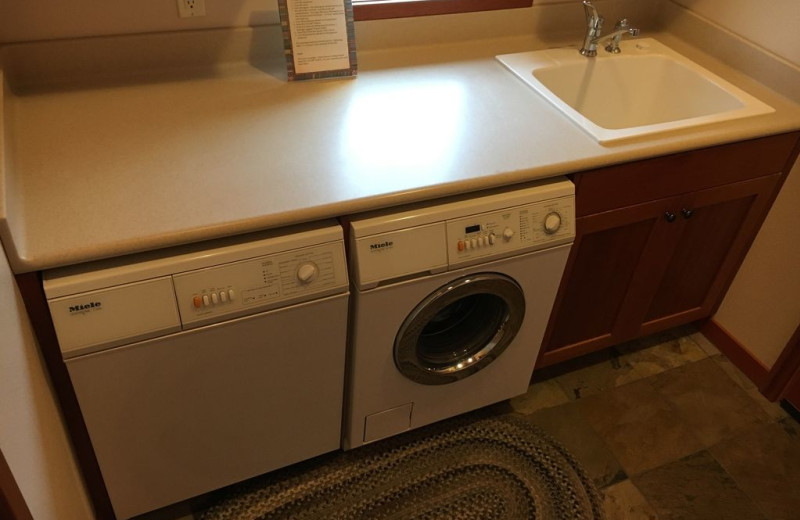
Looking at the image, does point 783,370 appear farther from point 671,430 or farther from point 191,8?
point 191,8

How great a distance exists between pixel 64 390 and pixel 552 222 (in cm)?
110

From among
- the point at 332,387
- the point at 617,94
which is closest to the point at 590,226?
the point at 617,94

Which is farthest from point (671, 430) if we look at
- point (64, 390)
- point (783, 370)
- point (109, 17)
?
point (109, 17)

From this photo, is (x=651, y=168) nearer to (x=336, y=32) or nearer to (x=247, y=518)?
(x=336, y=32)

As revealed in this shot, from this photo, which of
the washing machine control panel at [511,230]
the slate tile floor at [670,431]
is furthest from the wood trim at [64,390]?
the washing machine control panel at [511,230]

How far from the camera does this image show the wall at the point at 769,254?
1.78m

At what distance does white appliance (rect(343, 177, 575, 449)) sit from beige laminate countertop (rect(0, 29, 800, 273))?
7 centimetres

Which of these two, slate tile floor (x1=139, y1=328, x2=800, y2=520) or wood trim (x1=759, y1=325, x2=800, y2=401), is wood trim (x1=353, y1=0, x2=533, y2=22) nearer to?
slate tile floor (x1=139, y1=328, x2=800, y2=520)

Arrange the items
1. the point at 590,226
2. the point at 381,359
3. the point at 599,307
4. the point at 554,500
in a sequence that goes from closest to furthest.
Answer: the point at 381,359
the point at 590,226
the point at 554,500
the point at 599,307

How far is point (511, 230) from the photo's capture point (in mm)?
1437

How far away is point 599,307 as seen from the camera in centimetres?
189

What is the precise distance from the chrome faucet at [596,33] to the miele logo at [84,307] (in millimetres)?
1485

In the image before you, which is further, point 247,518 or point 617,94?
point 617,94

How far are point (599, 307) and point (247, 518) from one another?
1.15 metres
